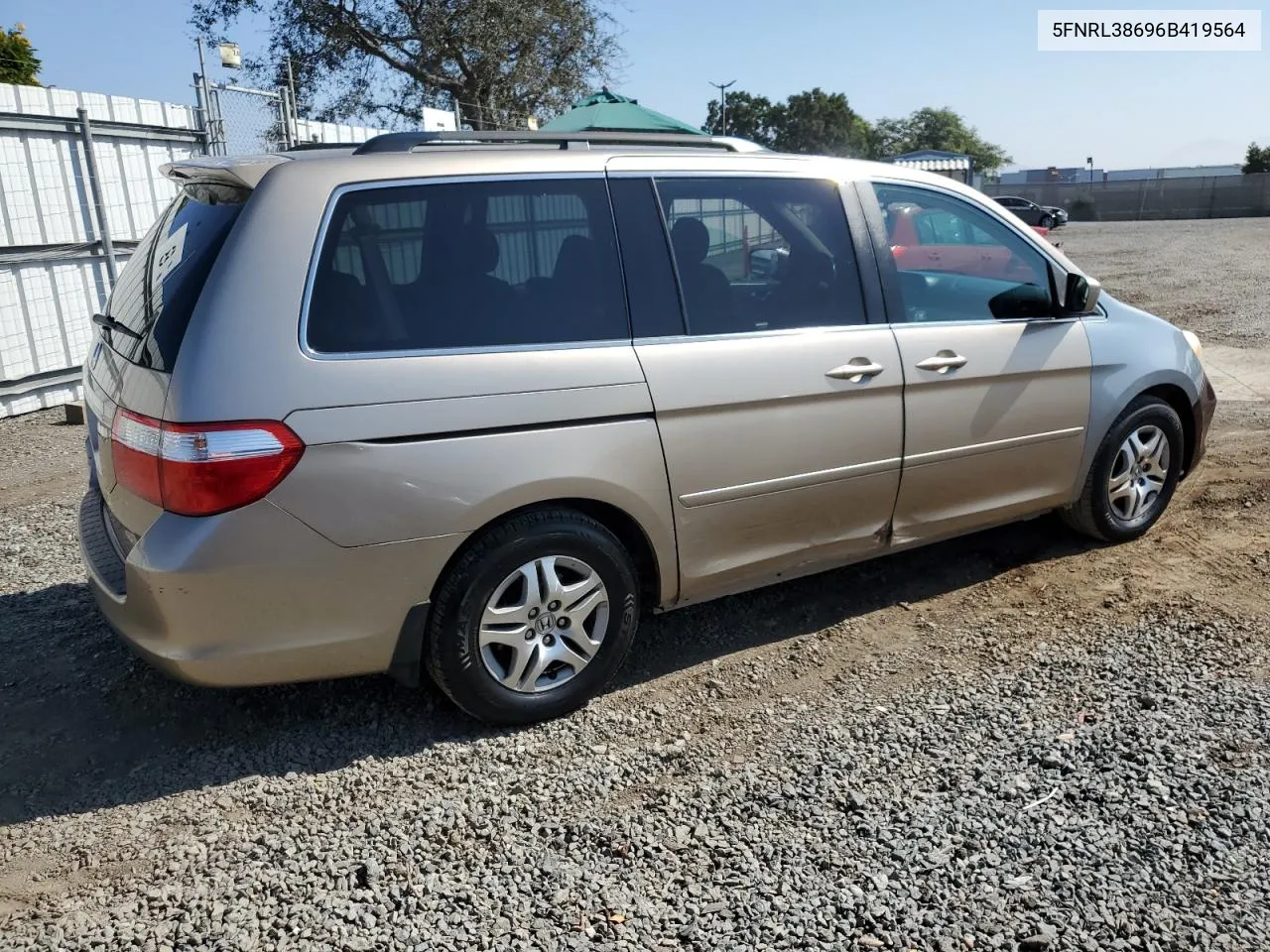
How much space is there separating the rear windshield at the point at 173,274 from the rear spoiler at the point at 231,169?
0.03 m

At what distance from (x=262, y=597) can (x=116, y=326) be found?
1185 mm

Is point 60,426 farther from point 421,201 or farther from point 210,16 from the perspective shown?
point 210,16

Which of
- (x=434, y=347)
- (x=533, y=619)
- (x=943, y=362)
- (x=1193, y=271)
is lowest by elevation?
(x=1193, y=271)

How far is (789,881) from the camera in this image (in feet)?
8.63

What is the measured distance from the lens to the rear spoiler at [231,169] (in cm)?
303

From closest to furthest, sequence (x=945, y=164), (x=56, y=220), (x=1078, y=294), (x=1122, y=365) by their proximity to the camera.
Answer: (x=1078, y=294) → (x=1122, y=365) → (x=56, y=220) → (x=945, y=164)

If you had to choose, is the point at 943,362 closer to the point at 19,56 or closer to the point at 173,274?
the point at 173,274

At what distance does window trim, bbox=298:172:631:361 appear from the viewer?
9.60ft

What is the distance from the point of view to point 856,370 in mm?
3738

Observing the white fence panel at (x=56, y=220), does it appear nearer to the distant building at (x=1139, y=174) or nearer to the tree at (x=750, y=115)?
the distant building at (x=1139, y=174)

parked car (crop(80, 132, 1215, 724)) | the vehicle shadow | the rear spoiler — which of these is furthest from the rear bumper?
the rear spoiler

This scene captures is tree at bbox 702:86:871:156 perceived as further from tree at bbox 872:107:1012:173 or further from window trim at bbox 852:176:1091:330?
window trim at bbox 852:176:1091:330

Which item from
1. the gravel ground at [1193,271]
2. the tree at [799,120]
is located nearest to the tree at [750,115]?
the tree at [799,120]

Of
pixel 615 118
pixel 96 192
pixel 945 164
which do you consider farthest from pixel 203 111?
pixel 945 164
